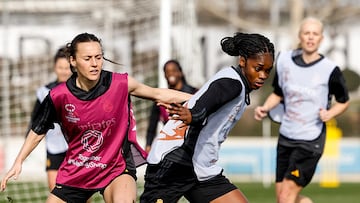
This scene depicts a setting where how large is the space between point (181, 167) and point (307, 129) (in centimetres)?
281

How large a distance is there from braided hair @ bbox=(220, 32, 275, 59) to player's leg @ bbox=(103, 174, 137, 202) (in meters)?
1.26

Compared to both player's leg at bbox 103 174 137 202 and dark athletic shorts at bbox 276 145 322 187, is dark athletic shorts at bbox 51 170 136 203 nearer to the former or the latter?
player's leg at bbox 103 174 137 202

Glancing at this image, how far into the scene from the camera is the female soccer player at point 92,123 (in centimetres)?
738

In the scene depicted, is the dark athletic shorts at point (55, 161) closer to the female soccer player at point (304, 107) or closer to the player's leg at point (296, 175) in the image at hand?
the female soccer player at point (304, 107)

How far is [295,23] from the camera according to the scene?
33.5 m

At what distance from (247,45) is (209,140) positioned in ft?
2.29

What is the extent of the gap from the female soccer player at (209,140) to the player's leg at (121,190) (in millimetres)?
204

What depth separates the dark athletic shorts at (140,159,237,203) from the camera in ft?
23.2

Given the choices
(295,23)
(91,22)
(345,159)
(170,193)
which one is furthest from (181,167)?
(295,23)

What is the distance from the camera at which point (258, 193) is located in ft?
54.6

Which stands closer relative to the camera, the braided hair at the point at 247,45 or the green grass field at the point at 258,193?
the braided hair at the point at 247,45

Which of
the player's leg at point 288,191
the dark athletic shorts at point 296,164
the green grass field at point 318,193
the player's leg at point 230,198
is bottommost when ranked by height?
the green grass field at point 318,193

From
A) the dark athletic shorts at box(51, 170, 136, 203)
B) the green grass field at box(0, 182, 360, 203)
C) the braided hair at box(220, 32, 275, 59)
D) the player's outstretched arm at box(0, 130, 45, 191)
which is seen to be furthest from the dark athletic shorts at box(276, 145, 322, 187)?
the green grass field at box(0, 182, 360, 203)

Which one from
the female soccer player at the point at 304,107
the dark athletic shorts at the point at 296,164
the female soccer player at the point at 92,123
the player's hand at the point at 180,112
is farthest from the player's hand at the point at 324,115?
the player's hand at the point at 180,112
